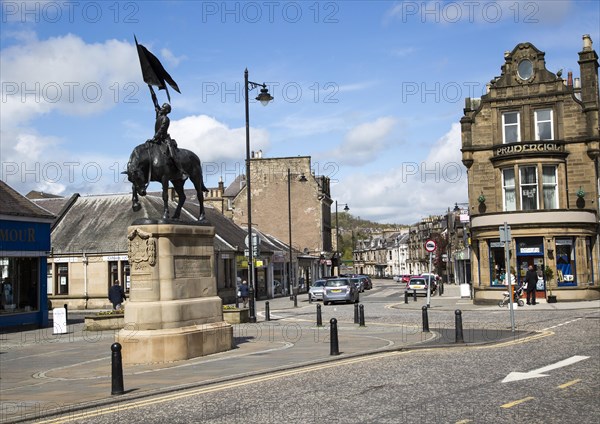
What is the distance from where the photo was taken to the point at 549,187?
3588cm

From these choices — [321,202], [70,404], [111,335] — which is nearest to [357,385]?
[70,404]

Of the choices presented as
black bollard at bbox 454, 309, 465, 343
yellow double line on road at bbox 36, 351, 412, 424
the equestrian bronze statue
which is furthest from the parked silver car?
yellow double line on road at bbox 36, 351, 412, 424

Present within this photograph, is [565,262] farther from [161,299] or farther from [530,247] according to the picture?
[161,299]

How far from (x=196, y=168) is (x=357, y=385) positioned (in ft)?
23.4

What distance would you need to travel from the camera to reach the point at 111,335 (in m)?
23.6

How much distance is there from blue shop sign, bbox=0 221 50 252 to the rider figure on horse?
13771 millimetres

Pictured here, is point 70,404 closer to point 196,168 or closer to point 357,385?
point 357,385

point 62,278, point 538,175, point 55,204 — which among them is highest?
point 55,204

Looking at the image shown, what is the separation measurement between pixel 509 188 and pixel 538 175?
1642 mm

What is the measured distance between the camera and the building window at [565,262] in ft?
115

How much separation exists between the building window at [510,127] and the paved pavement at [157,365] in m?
14.7

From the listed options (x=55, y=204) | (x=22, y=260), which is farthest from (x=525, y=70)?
(x=55, y=204)

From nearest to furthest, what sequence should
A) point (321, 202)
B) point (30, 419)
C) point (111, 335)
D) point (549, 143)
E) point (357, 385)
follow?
point (30, 419)
point (357, 385)
point (111, 335)
point (549, 143)
point (321, 202)

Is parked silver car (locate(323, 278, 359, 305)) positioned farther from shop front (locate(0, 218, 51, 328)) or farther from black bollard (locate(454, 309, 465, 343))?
black bollard (locate(454, 309, 465, 343))
